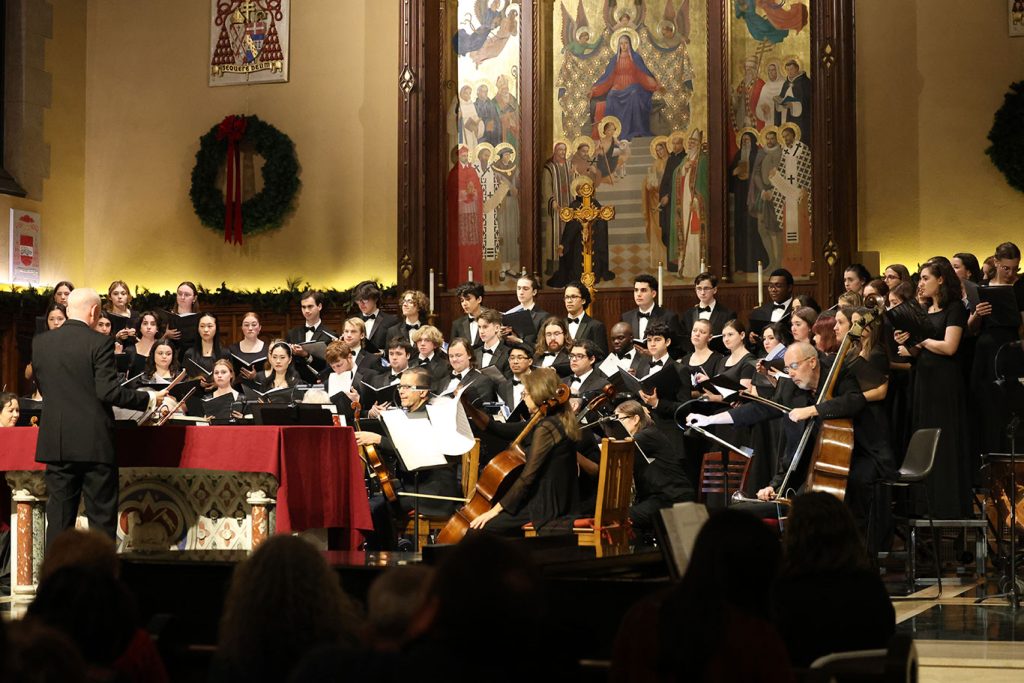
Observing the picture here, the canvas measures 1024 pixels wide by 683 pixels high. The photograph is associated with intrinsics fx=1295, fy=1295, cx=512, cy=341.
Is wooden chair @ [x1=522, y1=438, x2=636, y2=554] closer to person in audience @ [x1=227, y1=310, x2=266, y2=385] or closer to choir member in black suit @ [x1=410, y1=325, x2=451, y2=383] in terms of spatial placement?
choir member in black suit @ [x1=410, y1=325, x2=451, y2=383]

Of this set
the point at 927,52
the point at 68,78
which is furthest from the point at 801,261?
the point at 68,78

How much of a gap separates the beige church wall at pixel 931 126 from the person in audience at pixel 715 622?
852 centimetres

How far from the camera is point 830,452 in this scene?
652 cm

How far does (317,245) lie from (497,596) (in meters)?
10.6

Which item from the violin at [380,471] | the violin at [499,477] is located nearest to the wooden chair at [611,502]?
the violin at [499,477]

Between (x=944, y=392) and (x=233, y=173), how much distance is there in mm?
7349

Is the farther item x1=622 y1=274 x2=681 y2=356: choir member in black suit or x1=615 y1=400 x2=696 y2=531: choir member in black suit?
x1=622 y1=274 x2=681 y2=356: choir member in black suit

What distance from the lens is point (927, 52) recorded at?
10727 mm

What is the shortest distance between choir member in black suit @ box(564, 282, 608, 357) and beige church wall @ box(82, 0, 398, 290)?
2.82 m

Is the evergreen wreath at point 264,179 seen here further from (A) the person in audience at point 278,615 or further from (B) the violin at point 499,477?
(A) the person in audience at point 278,615

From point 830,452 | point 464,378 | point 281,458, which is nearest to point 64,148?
point 464,378

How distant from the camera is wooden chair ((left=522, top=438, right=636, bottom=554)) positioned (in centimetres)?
623

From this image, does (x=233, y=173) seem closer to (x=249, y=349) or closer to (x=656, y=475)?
(x=249, y=349)

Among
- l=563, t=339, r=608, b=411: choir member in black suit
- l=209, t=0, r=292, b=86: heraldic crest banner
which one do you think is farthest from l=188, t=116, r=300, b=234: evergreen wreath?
l=563, t=339, r=608, b=411: choir member in black suit
